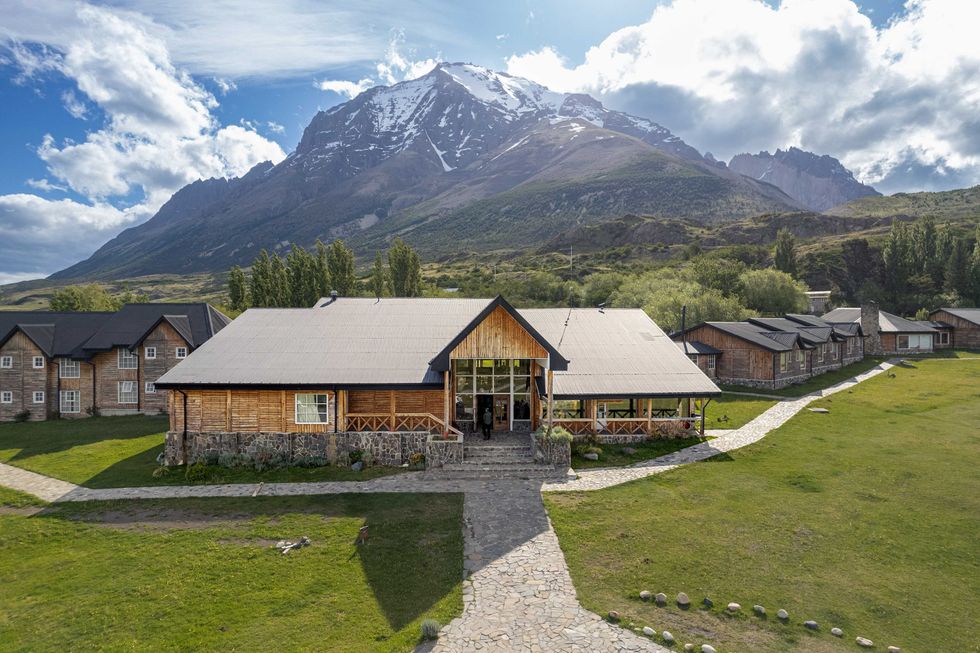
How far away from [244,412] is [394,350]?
7.71 meters

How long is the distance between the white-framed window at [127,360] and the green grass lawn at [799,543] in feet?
115

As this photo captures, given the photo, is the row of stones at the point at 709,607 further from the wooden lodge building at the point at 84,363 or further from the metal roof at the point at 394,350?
the wooden lodge building at the point at 84,363

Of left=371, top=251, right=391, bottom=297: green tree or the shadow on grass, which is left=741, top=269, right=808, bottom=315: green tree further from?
the shadow on grass

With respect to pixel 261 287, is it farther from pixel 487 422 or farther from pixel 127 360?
pixel 487 422

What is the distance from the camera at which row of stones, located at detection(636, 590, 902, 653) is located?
10.6m

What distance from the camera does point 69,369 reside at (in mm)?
36906

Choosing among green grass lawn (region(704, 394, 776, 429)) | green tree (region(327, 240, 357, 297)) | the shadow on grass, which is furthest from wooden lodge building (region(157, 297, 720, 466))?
green tree (region(327, 240, 357, 297))

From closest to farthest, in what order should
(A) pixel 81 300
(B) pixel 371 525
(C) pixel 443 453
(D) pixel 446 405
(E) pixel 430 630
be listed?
1. (E) pixel 430 630
2. (B) pixel 371 525
3. (C) pixel 443 453
4. (D) pixel 446 405
5. (A) pixel 81 300

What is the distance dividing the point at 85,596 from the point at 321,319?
18158mm

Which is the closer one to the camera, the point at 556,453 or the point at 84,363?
the point at 556,453

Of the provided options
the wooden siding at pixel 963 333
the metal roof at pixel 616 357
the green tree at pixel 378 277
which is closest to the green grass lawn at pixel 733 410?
the metal roof at pixel 616 357

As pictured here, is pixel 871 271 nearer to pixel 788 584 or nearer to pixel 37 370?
pixel 788 584

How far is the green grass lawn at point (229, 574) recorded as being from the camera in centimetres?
1107

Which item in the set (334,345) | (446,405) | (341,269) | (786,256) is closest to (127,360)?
(334,345)
